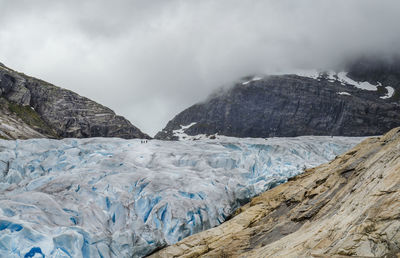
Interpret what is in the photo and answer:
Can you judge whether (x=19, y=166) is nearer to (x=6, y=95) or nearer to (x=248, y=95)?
(x=6, y=95)

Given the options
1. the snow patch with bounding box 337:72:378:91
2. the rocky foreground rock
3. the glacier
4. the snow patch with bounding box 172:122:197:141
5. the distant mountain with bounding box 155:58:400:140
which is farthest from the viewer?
the snow patch with bounding box 337:72:378:91

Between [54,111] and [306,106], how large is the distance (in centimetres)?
10618

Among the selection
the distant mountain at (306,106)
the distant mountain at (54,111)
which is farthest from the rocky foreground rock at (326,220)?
the distant mountain at (306,106)

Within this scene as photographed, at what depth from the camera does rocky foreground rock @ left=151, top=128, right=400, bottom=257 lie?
1322 cm

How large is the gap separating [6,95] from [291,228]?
295ft

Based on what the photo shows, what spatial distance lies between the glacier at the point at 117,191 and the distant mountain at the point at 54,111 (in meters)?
46.7

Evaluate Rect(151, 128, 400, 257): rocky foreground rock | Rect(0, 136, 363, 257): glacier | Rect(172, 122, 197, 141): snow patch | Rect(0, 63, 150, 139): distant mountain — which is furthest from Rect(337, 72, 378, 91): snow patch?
Rect(151, 128, 400, 257): rocky foreground rock

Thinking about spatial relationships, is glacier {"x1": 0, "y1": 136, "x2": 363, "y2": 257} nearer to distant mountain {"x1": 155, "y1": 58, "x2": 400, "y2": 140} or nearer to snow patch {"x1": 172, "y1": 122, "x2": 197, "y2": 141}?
distant mountain {"x1": 155, "y1": 58, "x2": 400, "y2": 140}

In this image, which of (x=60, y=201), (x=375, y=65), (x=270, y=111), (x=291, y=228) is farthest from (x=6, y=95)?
(x=375, y=65)

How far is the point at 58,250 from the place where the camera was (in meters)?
22.5

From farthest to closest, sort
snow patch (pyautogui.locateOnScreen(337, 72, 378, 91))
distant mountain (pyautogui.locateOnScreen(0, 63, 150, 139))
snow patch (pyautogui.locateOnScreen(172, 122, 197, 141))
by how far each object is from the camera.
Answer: snow patch (pyautogui.locateOnScreen(337, 72, 378, 91)) < snow patch (pyautogui.locateOnScreen(172, 122, 197, 141)) < distant mountain (pyautogui.locateOnScreen(0, 63, 150, 139))

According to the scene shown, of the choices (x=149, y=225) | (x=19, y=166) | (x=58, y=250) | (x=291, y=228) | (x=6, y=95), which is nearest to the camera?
(x=291, y=228)

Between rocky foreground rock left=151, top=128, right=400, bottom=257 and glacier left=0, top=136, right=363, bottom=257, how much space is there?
11.0ft

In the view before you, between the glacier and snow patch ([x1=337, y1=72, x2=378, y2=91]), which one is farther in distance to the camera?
snow patch ([x1=337, y1=72, x2=378, y2=91])
